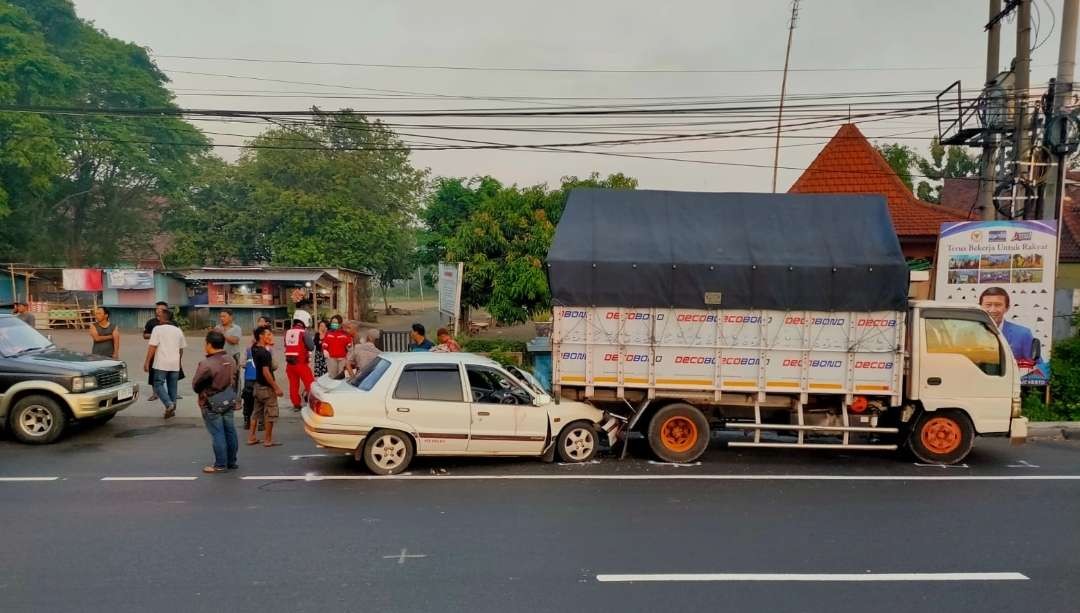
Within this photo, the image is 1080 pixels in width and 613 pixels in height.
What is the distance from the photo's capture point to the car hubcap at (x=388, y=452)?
766 centimetres

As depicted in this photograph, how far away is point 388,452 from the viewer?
769 cm

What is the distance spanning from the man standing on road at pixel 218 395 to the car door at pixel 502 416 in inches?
107

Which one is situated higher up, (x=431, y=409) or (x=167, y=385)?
(x=431, y=409)

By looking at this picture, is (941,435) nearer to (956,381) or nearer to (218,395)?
(956,381)

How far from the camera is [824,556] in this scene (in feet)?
17.7

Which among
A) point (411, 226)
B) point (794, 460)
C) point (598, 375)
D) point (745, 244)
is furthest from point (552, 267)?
point (411, 226)

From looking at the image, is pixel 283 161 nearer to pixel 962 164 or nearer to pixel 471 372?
pixel 471 372

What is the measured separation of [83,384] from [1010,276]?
15.3 m

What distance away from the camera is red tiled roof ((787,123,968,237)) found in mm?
19172

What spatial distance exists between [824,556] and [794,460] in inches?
137

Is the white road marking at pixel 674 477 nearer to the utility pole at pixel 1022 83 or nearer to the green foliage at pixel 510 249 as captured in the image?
the utility pole at pixel 1022 83

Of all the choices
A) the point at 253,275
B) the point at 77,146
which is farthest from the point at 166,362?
the point at 77,146

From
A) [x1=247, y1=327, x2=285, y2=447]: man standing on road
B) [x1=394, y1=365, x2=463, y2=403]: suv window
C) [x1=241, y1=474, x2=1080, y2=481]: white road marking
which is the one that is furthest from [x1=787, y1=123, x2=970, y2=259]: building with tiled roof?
[x1=247, y1=327, x2=285, y2=447]: man standing on road

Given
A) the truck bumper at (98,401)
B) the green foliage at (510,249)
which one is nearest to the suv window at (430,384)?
the truck bumper at (98,401)
